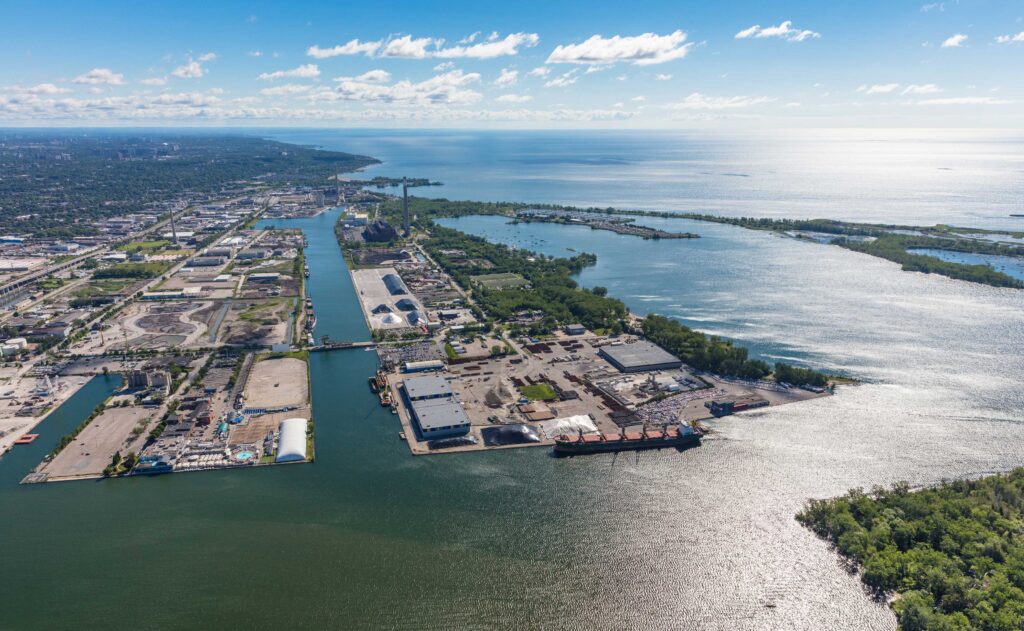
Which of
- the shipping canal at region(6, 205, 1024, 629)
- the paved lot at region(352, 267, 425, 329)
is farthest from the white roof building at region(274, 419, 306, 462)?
the paved lot at region(352, 267, 425, 329)

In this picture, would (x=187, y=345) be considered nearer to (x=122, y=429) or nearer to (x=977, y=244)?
(x=122, y=429)

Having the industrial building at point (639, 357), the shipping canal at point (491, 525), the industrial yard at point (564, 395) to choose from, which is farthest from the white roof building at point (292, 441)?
the industrial building at point (639, 357)

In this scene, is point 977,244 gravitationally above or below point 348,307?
above

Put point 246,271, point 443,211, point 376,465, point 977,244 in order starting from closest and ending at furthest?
point 376,465 → point 246,271 → point 977,244 → point 443,211

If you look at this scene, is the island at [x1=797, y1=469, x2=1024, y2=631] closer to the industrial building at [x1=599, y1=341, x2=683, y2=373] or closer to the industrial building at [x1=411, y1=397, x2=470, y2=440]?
the industrial building at [x1=599, y1=341, x2=683, y2=373]

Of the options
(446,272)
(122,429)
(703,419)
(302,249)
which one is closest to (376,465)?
(122,429)

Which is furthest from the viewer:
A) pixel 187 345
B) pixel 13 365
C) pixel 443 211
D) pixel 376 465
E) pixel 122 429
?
pixel 443 211

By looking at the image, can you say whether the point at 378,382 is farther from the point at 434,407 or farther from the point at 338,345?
the point at 338,345
